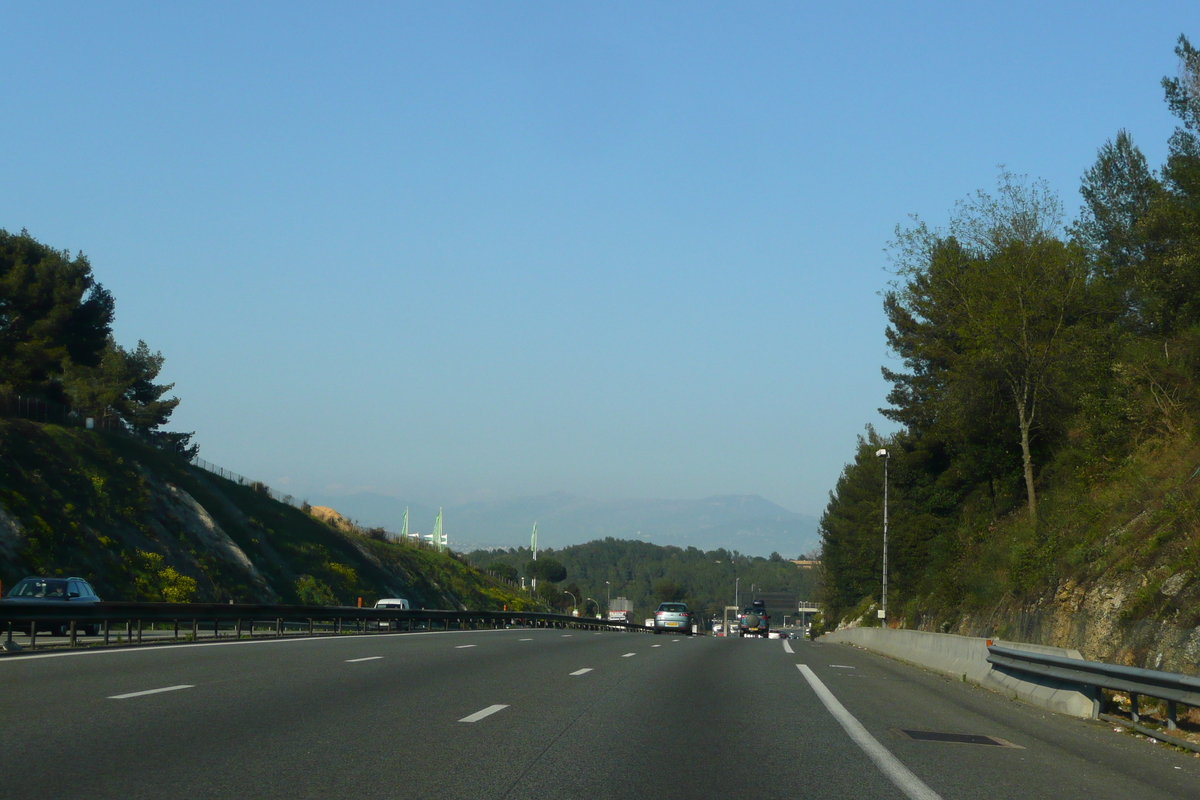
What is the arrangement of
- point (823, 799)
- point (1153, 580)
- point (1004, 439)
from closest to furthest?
point (823, 799) → point (1153, 580) → point (1004, 439)

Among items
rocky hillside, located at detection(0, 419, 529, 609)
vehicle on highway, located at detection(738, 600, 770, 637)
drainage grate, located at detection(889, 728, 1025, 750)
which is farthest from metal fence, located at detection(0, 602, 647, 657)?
vehicle on highway, located at detection(738, 600, 770, 637)

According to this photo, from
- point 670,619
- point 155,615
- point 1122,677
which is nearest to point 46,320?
point 670,619

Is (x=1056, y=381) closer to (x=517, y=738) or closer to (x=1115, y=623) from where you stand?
(x=1115, y=623)

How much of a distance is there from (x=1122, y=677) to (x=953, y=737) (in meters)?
2.32

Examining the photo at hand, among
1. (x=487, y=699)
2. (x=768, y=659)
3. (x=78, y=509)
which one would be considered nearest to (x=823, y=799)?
(x=487, y=699)

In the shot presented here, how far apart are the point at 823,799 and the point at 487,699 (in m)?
6.15

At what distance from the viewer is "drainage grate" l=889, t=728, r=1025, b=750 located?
35.4 ft

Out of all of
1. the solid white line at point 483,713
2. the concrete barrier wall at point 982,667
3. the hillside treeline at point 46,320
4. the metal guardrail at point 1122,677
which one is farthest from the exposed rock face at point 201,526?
the solid white line at point 483,713

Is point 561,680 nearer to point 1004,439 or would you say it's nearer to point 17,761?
point 17,761

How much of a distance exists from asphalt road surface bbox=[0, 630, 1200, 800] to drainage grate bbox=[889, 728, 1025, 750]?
7 centimetres

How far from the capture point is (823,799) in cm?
741

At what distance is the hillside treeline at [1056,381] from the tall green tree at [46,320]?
45.0 m

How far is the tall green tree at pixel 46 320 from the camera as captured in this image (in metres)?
64.4

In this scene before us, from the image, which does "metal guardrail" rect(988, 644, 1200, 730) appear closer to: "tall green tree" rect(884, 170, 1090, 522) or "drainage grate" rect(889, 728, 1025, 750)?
"drainage grate" rect(889, 728, 1025, 750)
